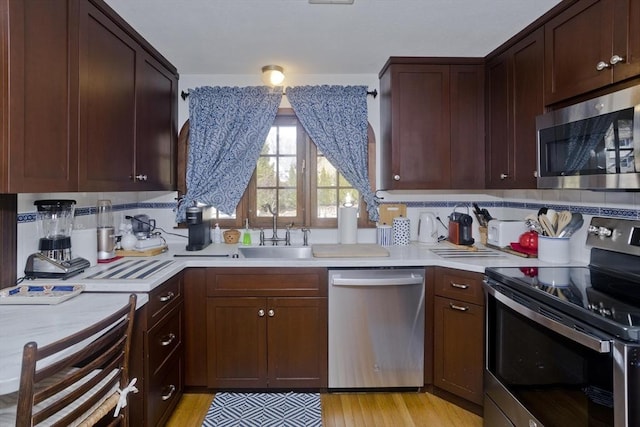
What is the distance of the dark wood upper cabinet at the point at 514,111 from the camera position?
2083 mm

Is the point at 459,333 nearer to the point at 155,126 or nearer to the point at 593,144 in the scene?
the point at 593,144

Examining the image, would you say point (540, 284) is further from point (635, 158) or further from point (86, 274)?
point (86, 274)

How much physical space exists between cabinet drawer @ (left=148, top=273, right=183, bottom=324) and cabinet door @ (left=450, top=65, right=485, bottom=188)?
1975mm

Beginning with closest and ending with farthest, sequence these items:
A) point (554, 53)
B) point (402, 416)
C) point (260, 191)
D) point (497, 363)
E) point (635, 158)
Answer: point (635, 158) → point (497, 363) → point (554, 53) → point (402, 416) → point (260, 191)

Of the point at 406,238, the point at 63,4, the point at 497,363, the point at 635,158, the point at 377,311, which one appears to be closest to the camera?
the point at 635,158

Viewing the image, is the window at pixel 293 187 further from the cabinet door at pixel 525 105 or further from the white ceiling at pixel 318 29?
the cabinet door at pixel 525 105

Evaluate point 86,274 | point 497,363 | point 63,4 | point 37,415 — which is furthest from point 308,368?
point 63,4

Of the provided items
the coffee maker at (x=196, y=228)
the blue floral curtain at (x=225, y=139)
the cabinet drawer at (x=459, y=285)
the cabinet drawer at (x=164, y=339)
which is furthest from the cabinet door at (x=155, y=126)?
the cabinet drawer at (x=459, y=285)

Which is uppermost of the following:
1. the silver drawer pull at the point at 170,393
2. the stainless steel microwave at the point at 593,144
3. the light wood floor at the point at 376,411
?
the stainless steel microwave at the point at 593,144

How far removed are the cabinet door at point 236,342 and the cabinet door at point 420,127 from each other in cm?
134

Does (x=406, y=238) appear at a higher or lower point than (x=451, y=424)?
higher

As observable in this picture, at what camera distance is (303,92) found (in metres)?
2.86

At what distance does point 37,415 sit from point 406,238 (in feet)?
7.69

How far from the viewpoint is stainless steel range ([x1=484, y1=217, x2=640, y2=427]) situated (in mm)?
1133
